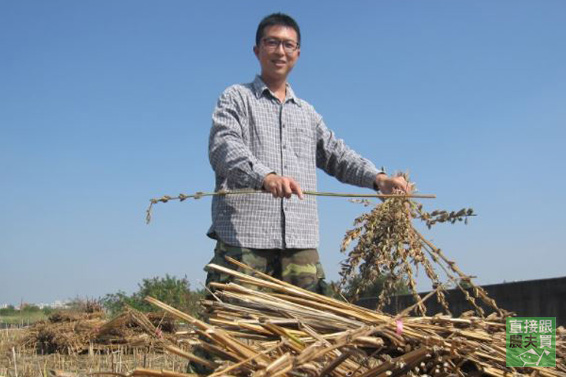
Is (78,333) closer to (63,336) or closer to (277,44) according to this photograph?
(63,336)

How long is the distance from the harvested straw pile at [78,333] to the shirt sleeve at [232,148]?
11.5ft

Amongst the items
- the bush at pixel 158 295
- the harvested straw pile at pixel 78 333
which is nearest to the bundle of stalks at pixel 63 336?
the harvested straw pile at pixel 78 333

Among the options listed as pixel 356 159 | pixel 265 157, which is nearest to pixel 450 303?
pixel 356 159

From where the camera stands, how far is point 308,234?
12.1ft

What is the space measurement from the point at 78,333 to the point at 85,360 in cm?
102

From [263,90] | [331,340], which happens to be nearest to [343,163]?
[263,90]

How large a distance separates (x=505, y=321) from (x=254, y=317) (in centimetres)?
98

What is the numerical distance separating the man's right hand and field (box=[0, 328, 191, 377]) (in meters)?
2.04

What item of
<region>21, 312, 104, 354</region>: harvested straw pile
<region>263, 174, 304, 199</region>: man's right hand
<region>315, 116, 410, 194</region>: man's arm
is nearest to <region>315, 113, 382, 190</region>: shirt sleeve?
<region>315, 116, 410, 194</region>: man's arm

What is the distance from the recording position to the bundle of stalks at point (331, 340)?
192 centimetres

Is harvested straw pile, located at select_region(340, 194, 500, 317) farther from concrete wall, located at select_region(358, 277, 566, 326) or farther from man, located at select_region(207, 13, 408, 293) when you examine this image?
concrete wall, located at select_region(358, 277, 566, 326)

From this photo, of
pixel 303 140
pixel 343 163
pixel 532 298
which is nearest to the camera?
pixel 303 140

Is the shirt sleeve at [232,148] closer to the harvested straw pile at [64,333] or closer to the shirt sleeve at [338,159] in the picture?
the shirt sleeve at [338,159]

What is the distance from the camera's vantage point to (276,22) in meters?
3.70
